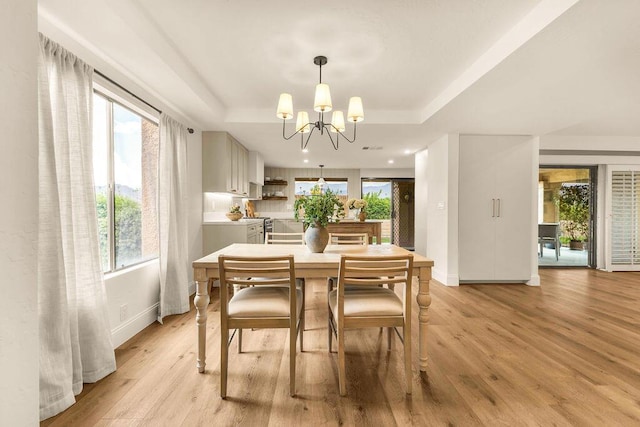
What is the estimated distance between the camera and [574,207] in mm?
5914

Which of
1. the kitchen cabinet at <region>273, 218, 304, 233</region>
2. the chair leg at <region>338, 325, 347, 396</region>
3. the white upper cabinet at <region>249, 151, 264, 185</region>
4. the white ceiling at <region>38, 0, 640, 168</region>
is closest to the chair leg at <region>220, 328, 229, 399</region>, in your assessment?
the chair leg at <region>338, 325, 347, 396</region>

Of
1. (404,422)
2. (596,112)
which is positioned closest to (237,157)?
(404,422)

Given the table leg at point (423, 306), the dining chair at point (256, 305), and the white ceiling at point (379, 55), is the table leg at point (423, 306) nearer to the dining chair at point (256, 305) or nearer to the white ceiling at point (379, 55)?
the dining chair at point (256, 305)

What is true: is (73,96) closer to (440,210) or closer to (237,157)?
(237,157)

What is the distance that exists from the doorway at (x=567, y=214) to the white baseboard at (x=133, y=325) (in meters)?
6.61

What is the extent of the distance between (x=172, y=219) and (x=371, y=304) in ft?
7.91

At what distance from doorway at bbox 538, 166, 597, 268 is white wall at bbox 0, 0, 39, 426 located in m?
7.09

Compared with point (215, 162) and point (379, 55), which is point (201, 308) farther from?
point (215, 162)

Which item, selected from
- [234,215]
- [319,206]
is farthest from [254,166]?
[319,206]

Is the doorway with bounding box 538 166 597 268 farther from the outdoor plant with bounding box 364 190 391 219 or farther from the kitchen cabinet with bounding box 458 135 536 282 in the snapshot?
the outdoor plant with bounding box 364 190 391 219

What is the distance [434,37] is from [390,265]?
1770 millimetres

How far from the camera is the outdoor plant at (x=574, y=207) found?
5.91 m

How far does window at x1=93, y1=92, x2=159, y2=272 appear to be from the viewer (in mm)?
2555

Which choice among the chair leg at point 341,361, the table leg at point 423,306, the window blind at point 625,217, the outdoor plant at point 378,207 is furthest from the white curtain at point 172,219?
the window blind at point 625,217
